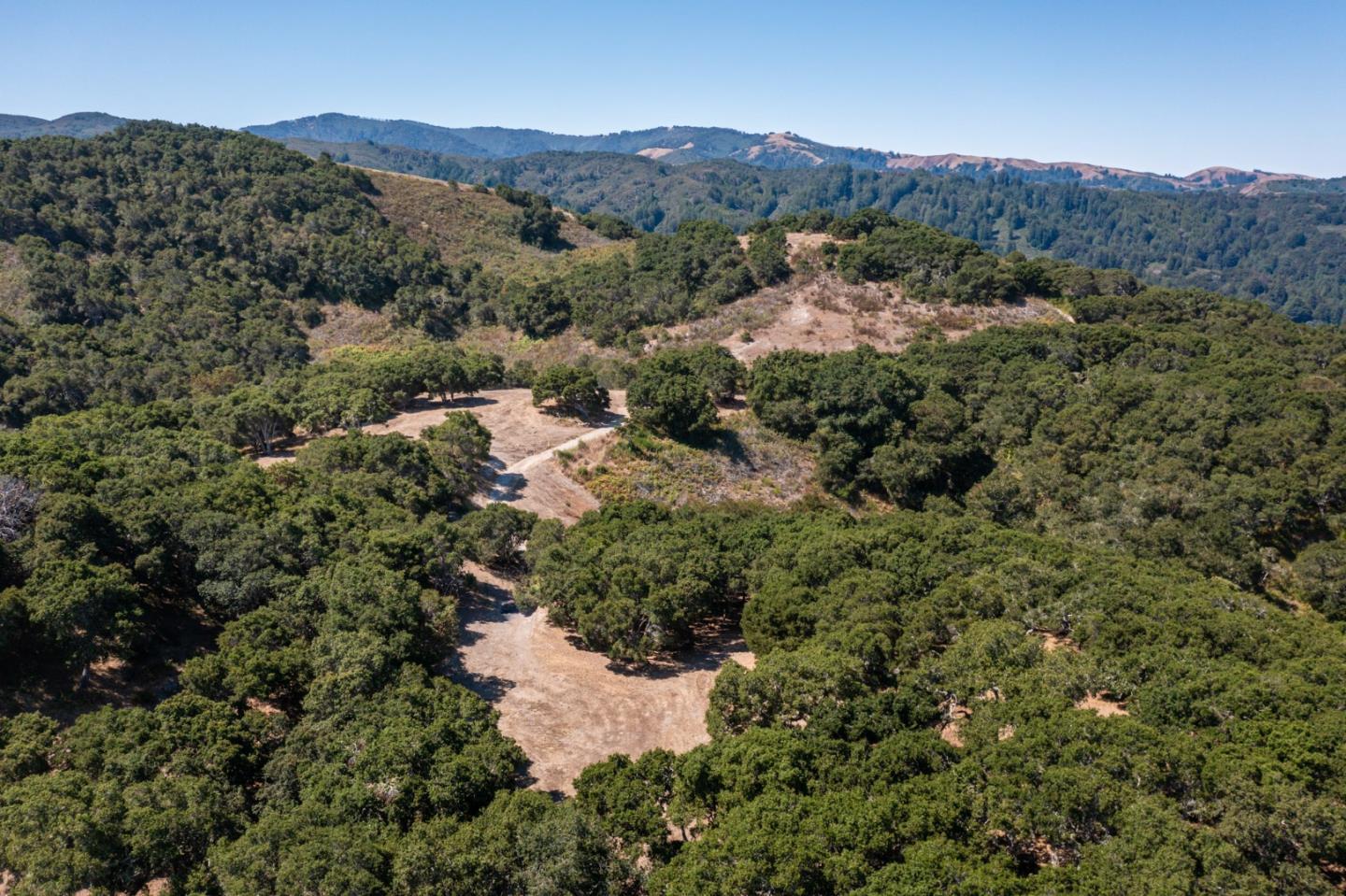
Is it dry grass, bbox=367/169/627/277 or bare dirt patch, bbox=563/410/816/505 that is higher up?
dry grass, bbox=367/169/627/277

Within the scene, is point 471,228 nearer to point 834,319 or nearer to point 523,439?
point 834,319

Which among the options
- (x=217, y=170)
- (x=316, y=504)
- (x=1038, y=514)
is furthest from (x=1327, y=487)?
(x=217, y=170)

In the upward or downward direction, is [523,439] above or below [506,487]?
above

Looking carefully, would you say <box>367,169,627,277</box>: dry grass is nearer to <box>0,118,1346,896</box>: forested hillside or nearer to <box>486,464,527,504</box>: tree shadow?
<box>0,118,1346,896</box>: forested hillside

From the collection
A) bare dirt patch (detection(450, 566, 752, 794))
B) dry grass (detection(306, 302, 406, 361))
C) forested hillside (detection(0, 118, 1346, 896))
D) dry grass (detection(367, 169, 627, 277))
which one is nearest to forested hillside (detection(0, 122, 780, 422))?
dry grass (detection(367, 169, 627, 277))

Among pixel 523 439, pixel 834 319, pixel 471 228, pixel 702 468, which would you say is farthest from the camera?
pixel 471 228

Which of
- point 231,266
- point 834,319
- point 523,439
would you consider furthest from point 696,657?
point 231,266

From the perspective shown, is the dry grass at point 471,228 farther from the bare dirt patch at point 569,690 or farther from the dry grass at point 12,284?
the bare dirt patch at point 569,690

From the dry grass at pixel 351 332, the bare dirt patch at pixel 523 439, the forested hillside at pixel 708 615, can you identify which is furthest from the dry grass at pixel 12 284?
the bare dirt patch at pixel 523 439
